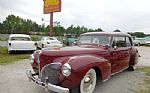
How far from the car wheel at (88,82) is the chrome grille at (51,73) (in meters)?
0.65

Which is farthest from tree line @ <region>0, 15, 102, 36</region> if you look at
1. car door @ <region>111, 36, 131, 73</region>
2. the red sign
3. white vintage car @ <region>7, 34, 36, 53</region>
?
car door @ <region>111, 36, 131, 73</region>

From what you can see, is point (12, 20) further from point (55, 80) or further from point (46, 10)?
point (55, 80)

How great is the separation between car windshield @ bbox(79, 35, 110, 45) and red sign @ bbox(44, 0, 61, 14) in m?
16.5

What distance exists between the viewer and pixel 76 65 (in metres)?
4.41

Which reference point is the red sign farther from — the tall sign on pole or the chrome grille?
the chrome grille

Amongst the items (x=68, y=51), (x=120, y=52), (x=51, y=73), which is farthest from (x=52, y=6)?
(x=51, y=73)

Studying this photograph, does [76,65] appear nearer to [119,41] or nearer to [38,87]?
[38,87]

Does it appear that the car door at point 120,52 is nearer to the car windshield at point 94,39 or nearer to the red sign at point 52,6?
the car windshield at point 94,39

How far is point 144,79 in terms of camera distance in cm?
704

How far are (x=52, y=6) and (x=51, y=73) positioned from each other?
19.7m

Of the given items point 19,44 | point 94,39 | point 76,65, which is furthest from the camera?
point 19,44

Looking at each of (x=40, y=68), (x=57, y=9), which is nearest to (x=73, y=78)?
(x=40, y=68)

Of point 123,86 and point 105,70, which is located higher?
point 105,70

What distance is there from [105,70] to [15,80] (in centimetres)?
303
